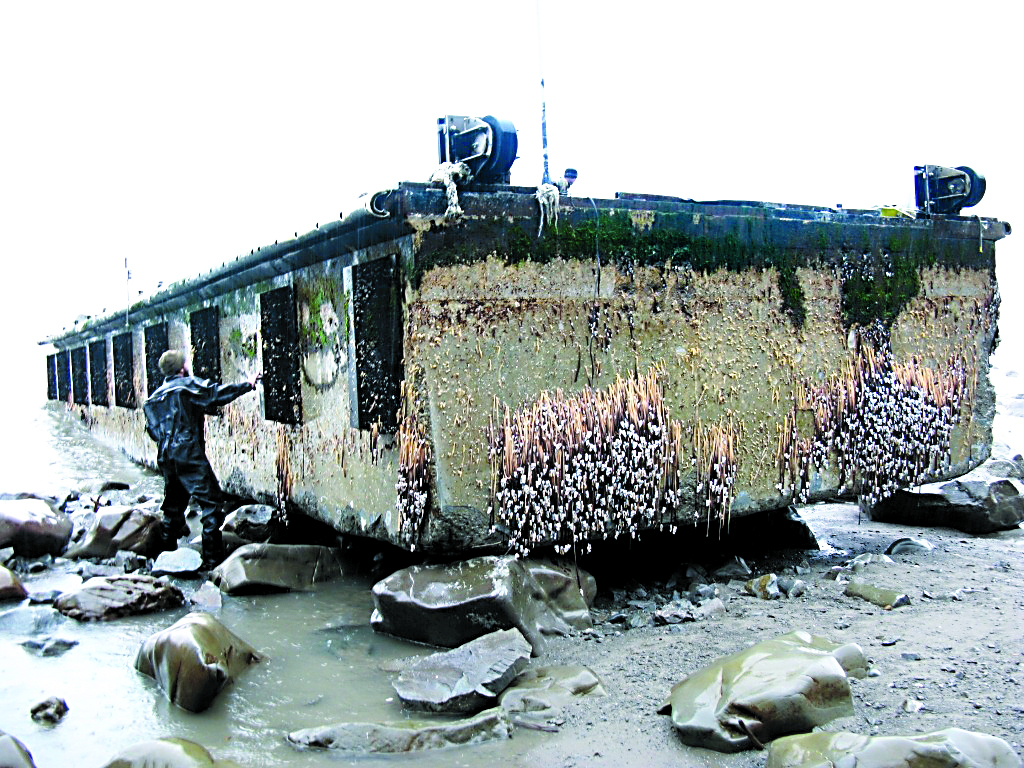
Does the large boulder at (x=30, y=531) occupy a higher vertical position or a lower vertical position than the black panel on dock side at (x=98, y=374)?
lower

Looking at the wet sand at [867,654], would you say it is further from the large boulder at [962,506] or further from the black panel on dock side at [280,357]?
the black panel on dock side at [280,357]

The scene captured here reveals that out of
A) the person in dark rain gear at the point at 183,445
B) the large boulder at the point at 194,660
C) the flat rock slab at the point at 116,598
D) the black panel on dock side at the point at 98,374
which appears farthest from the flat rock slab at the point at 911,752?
the black panel on dock side at the point at 98,374

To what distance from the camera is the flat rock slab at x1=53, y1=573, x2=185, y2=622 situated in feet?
17.8

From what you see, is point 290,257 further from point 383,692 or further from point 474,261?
point 383,692

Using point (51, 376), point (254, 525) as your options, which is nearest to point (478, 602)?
point (254, 525)

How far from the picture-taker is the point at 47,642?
490cm

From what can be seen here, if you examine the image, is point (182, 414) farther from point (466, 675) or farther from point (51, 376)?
point (51, 376)

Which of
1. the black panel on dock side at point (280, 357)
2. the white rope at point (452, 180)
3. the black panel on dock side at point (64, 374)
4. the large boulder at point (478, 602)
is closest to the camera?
the large boulder at point (478, 602)

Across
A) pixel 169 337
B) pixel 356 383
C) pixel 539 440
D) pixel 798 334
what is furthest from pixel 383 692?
pixel 169 337

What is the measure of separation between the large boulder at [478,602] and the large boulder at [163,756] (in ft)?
5.32

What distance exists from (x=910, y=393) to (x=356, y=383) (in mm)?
4102

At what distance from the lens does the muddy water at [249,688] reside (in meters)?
3.65

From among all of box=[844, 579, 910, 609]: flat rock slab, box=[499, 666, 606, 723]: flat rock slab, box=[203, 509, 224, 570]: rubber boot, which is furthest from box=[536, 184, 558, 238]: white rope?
box=[203, 509, 224, 570]: rubber boot

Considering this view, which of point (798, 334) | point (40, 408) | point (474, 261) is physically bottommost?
point (40, 408)
